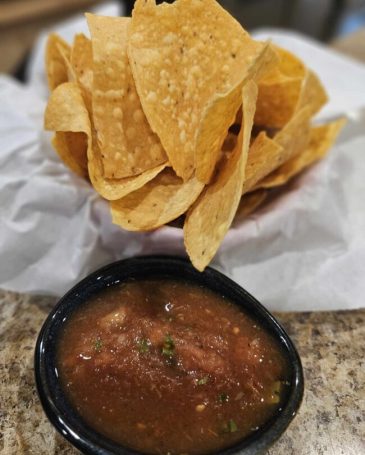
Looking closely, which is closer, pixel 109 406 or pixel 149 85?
pixel 109 406

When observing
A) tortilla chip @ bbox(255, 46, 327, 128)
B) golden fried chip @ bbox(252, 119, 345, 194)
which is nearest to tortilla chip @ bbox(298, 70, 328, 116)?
tortilla chip @ bbox(255, 46, 327, 128)

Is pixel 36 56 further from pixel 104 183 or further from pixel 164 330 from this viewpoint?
pixel 164 330

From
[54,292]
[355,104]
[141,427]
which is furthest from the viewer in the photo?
[355,104]

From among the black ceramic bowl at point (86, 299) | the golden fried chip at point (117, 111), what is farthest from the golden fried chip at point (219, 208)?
the golden fried chip at point (117, 111)

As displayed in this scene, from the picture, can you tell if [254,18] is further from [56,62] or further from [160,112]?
[160,112]

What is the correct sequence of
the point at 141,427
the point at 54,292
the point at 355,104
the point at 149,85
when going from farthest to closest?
1. the point at 355,104
2. the point at 54,292
3. the point at 149,85
4. the point at 141,427

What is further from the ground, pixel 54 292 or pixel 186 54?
pixel 186 54

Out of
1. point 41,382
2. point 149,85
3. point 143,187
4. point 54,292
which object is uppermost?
point 149,85

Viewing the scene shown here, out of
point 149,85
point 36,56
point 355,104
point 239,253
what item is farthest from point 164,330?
point 36,56
